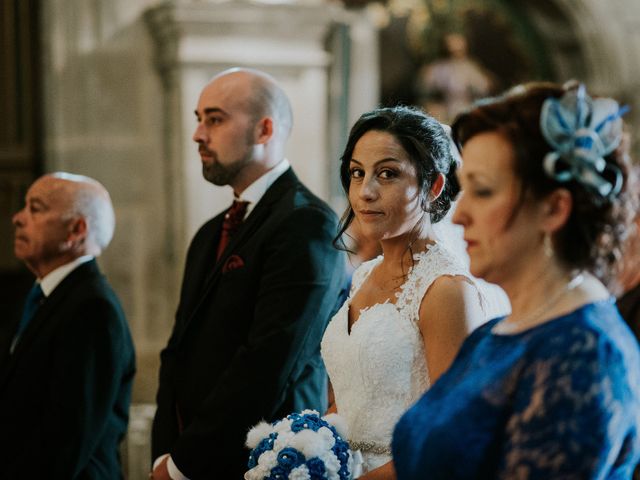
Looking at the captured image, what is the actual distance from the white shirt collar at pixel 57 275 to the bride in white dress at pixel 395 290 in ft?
5.07

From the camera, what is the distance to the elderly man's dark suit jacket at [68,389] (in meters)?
3.85

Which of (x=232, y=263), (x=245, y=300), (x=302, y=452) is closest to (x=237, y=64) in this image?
(x=232, y=263)

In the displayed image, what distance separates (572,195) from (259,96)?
191 centimetres

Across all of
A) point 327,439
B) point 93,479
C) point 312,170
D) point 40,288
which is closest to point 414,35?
point 312,170

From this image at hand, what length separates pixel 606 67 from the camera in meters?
7.29

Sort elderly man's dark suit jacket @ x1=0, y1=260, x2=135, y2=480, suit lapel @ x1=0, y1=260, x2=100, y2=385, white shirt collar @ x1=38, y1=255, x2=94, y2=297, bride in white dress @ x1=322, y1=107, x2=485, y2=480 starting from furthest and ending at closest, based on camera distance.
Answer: white shirt collar @ x1=38, y1=255, x2=94, y2=297
suit lapel @ x1=0, y1=260, x2=100, y2=385
elderly man's dark suit jacket @ x1=0, y1=260, x2=135, y2=480
bride in white dress @ x1=322, y1=107, x2=485, y2=480

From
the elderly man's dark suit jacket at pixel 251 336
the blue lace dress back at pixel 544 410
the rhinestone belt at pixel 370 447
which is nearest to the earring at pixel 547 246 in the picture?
the blue lace dress back at pixel 544 410

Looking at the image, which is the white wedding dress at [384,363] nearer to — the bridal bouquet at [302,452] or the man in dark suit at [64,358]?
the bridal bouquet at [302,452]

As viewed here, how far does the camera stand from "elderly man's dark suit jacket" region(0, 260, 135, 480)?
3854 millimetres

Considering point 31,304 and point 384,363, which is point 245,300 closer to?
point 384,363

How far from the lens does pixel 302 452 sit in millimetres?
2637

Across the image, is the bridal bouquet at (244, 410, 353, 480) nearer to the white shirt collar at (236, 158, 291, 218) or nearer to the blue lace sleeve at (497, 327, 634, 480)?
the blue lace sleeve at (497, 327, 634, 480)

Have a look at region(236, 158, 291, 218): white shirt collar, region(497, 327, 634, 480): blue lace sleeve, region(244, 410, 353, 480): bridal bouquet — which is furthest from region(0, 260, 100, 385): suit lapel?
region(497, 327, 634, 480): blue lace sleeve

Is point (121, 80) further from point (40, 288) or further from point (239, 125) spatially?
point (239, 125)
